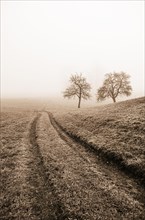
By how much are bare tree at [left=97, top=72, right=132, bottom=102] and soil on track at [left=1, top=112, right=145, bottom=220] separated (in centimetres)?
4143

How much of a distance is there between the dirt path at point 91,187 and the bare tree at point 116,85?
41235 millimetres

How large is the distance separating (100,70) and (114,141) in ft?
366

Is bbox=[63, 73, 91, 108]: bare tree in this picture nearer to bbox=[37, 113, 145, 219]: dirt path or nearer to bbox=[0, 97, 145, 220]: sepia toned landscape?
bbox=[0, 97, 145, 220]: sepia toned landscape

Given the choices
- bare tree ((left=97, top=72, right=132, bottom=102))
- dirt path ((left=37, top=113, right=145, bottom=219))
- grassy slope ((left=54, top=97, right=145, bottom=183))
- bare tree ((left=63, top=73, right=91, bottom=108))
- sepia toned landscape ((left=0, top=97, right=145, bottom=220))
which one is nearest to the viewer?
dirt path ((left=37, top=113, right=145, bottom=219))

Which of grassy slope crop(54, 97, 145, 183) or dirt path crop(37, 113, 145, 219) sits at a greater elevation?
grassy slope crop(54, 97, 145, 183)

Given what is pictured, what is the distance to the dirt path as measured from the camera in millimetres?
9539

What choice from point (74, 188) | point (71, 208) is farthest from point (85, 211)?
point (74, 188)

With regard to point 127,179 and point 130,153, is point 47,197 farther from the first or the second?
point 130,153

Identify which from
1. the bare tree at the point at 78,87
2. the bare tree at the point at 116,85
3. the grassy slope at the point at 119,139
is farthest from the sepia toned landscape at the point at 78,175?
the bare tree at the point at 78,87

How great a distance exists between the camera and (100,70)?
12375 cm

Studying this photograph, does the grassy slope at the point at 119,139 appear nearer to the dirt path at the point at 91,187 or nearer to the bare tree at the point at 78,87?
the dirt path at the point at 91,187

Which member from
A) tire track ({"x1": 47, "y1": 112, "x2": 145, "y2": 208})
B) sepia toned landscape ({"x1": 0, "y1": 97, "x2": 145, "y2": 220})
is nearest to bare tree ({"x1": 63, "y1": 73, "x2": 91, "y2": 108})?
sepia toned landscape ({"x1": 0, "y1": 97, "x2": 145, "y2": 220})

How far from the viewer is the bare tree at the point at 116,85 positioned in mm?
56000

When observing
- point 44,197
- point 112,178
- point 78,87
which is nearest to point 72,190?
point 44,197
